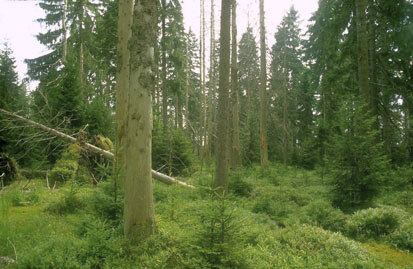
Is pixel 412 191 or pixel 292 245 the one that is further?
pixel 412 191

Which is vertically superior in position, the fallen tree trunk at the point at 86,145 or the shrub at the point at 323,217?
the fallen tree trunk at the point at 86,145

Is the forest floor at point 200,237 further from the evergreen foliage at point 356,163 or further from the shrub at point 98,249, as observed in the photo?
the evergreen foliage at point 356,163

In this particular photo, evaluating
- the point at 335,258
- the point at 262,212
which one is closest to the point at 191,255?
the point at 335,258

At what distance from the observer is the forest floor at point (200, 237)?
3.59 meters

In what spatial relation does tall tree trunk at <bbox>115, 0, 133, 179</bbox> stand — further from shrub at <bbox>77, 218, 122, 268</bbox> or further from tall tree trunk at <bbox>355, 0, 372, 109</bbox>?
tall tree trunk at <bbox>355, 0, 372, 109</bbox>

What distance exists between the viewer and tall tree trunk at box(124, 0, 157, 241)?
435 centimetres

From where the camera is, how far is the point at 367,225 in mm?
6078

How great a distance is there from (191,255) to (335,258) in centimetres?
266

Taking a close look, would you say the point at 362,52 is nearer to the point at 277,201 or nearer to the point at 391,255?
the point at 277,201

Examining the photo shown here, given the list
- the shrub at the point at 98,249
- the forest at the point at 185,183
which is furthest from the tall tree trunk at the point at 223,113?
the shrub at the point at 98,249

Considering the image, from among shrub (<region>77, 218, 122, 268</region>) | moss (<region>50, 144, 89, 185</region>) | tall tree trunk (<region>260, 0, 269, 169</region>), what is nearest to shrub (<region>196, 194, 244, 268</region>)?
shrub (<region>77, 218, 122, 268</region>)

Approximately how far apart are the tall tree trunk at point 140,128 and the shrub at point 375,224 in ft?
16.1

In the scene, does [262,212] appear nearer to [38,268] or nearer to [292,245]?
[292,245]

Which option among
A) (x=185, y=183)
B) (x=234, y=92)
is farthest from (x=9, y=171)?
(x=234, y=92)
